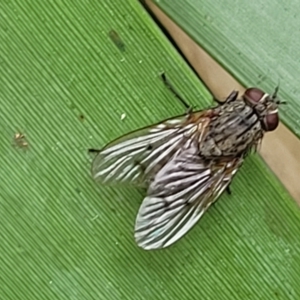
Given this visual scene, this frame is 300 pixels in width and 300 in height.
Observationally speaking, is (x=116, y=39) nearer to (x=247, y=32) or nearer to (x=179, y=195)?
(x=247, y=32)

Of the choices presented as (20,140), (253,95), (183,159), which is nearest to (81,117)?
(20,140)

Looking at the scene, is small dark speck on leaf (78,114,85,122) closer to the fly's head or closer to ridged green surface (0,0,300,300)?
ridged green surface (0,0,300,300)

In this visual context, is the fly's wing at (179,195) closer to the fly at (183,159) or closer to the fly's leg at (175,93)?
the fly at (183,159)

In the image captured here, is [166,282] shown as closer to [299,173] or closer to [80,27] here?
[80,27]

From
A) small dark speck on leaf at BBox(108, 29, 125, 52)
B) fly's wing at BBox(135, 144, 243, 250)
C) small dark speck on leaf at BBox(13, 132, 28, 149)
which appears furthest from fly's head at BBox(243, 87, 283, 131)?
small dark speck on leaf at BBox(13, 132, 28, 149)

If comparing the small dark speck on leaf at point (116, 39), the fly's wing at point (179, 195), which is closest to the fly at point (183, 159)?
the fly's wing at point (179, 195)

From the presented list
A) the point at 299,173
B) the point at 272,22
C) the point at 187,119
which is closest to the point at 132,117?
the point at 187,119

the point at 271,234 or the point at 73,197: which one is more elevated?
the point at 73,197
